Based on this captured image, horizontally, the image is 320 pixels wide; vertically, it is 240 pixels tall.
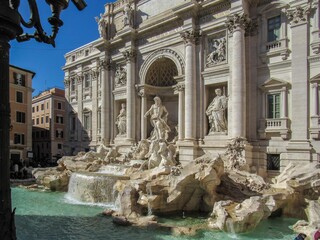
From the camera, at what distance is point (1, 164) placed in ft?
6.13

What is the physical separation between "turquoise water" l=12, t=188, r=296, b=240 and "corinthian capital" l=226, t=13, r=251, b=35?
10.6 meters

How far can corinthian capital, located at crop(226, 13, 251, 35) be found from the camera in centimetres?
1622

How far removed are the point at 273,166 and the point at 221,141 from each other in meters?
3.25

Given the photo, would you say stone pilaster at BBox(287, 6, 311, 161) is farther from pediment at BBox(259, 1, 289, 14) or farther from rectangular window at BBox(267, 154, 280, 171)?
rectangular window at BBox(267, 154, 280, 171)

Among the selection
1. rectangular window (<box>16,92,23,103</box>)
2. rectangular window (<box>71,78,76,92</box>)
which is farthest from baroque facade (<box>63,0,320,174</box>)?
rectangular window (<box>16,92,23,103</box>)

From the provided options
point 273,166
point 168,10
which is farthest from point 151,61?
point 273,166

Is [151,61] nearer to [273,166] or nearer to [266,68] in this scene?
[266,68]

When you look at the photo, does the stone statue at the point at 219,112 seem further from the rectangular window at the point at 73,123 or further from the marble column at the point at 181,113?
the rectangular window at the point at 73,123

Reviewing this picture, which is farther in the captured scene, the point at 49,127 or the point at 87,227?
the point at 49,127

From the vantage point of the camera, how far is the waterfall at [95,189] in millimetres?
14352

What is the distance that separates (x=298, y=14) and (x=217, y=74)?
5.41 metres

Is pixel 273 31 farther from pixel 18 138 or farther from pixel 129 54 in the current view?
pixel 18 138

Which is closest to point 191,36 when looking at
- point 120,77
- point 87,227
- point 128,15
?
point 128,15

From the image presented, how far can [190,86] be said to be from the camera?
18.5 metres
